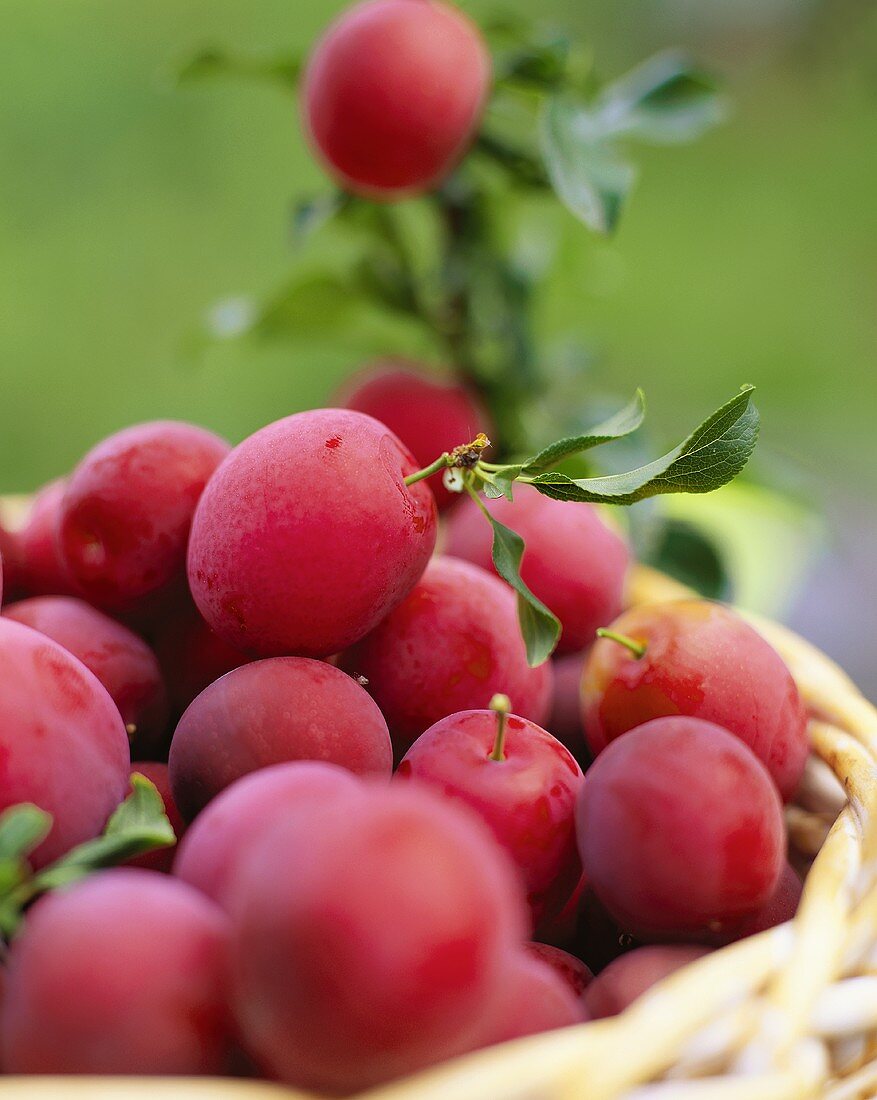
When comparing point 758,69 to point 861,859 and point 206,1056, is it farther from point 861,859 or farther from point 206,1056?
point 206,1056

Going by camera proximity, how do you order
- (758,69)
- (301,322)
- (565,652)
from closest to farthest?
(565,652), (301,322), (758,69)

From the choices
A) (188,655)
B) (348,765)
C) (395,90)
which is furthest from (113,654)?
(395,90)

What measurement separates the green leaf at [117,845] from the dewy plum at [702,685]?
239 millimetres

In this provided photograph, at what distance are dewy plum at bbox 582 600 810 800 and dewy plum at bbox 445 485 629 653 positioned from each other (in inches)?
3.2

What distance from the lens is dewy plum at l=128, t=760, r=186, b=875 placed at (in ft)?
1.58

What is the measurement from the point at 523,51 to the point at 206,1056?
2.59 ft

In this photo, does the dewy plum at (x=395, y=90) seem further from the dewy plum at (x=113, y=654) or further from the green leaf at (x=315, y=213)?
the dewy plum at (x=113, y=654)

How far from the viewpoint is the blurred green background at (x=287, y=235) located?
5.95 ft

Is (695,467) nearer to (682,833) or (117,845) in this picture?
(682,833)

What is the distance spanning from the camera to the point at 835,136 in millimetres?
2439

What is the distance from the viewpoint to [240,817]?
402 mm

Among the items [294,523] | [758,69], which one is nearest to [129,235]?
[758,69]

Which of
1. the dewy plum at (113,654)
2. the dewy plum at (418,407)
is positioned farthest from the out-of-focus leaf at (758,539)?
the dewy plum at (113,654)

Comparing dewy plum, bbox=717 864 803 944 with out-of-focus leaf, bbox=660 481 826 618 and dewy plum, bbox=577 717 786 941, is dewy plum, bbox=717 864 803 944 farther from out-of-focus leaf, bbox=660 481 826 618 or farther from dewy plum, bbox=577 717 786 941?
out-of-focus leaf, bbox=660 481 826 618
